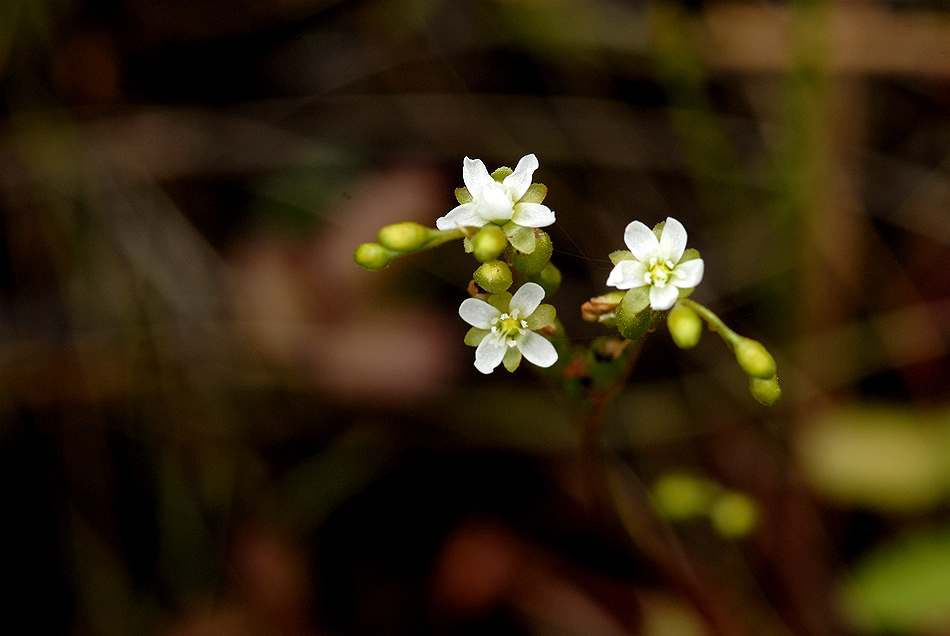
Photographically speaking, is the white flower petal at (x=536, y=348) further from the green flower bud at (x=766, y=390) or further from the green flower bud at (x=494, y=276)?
the green flower bud at (x=766, y=390)

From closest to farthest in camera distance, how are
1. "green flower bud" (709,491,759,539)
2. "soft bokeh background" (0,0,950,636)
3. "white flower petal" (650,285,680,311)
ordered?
"white flower petal" (650,285,680,311) < "green flower bud" (709,491,759,539) < "soft bokeh background" (0,0,950,636)

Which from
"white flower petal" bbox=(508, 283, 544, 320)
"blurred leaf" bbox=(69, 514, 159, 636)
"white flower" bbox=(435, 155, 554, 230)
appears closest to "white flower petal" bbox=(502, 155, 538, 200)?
"white flower" bbox=(435, 155, 554, 230)

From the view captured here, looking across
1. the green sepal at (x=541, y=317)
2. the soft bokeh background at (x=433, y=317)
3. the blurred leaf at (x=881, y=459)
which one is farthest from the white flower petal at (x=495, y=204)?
the blurred leaf at (x=881, y=459)

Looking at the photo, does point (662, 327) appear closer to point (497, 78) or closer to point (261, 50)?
point (497, 78)

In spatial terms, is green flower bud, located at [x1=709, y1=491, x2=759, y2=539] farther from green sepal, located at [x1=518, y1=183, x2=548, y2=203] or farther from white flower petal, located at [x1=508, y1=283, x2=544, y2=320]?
green sepal, located at [x1=518, y1=183, x2=548, y2=203]

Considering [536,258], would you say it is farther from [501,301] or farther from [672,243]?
[672,243]

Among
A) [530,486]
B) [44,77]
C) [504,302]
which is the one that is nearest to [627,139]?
[530,486]
